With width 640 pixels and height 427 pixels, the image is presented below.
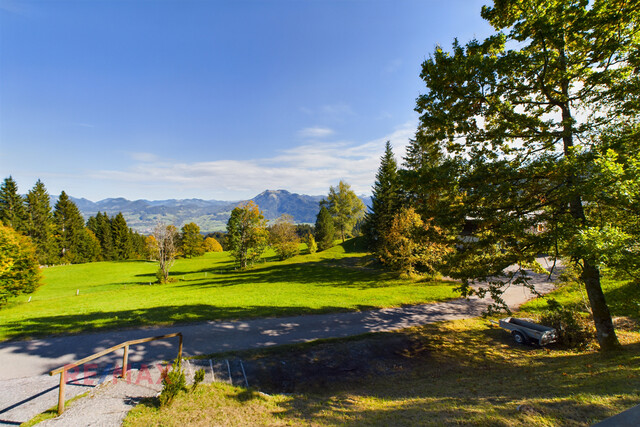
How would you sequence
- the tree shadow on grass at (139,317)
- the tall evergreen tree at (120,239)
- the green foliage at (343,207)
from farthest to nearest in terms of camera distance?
the tall evergreen tree at (120,239) < the green foliage at (343,207) < the tree shadow on grass at (139,317)

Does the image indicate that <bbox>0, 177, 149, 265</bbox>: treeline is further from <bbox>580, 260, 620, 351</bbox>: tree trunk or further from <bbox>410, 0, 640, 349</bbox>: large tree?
<bbox>580, 260, 620, 351</bbox>: tree trunk

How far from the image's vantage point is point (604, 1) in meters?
7.74

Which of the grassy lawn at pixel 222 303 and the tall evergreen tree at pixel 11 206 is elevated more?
the tall evergreen tree at pixel 11 206

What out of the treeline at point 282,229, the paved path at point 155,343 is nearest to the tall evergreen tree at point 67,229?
the treeline at point 282,229

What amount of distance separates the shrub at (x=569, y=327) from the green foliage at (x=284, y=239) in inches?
1721

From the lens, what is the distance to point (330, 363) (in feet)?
33.3

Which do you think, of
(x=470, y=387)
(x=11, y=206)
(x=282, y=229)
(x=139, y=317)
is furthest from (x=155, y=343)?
(x=11, y=206)

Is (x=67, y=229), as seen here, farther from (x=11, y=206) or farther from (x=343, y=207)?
(x=343, y=207)

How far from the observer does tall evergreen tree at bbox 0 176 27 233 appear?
49.7 metres

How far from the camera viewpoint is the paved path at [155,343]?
7297 mm

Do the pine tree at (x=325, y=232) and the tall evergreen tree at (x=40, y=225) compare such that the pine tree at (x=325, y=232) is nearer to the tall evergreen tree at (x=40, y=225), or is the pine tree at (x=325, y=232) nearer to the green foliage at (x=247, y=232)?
the green foliage at (x=247, y=232)

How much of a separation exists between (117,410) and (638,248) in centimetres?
1494

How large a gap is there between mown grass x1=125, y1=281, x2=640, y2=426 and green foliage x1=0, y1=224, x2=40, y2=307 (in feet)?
69.6

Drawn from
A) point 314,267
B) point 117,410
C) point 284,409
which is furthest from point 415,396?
point 314,267
